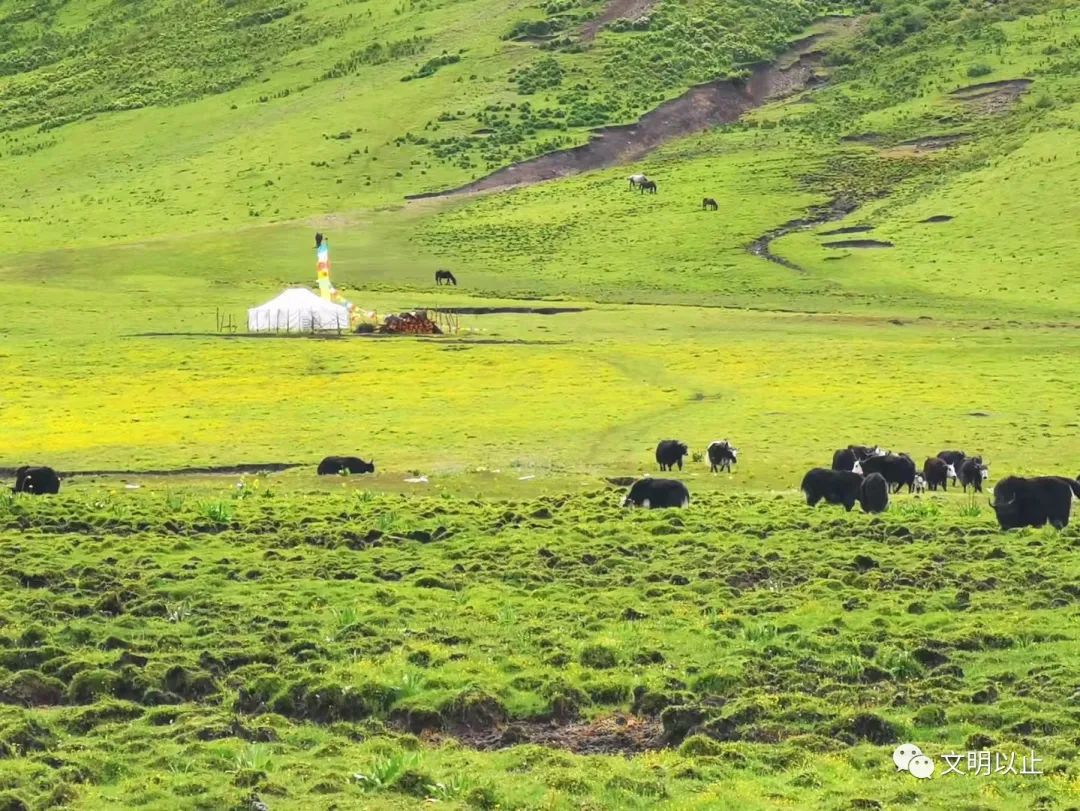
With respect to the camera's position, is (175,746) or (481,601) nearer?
(175,746)

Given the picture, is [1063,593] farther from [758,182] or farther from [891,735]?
[758,182]

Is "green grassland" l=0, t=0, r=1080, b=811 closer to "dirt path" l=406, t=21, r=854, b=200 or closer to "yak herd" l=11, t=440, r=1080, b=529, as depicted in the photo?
"yak herd" l=11, t=440, r=1080, b=529

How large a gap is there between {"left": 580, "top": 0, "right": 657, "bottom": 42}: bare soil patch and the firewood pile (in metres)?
77.9

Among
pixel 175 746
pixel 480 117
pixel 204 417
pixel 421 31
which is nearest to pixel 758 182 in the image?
pixel 480 117

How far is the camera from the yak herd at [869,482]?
26.4m

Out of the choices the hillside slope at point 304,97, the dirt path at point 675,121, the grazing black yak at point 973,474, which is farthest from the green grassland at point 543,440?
the dirt path at point 675,121

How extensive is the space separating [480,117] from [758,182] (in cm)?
2652

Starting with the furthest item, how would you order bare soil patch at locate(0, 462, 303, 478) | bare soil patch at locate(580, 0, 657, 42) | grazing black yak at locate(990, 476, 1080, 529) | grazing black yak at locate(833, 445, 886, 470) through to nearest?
1. bare soil patch at locate(580, 0, 657, 42)
2. bare soil patch at locate(0, 462, 303, 478)
3. grazing black yak at locate(833, 445, 886, 470)
4. grazing black yak at locate(990, 476, 1080, 529)

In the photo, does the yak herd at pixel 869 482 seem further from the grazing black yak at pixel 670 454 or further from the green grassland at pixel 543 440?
the green grassland at pixel 543 440

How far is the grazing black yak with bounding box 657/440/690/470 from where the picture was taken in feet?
119

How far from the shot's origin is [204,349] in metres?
61.5

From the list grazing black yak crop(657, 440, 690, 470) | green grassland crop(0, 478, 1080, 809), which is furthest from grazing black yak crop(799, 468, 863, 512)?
grazing black yak crop(657, 440, 690, 470)

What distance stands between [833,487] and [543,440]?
11981mm

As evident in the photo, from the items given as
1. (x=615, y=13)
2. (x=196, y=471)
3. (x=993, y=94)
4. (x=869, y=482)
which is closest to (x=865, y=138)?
(x=993, y=94)
